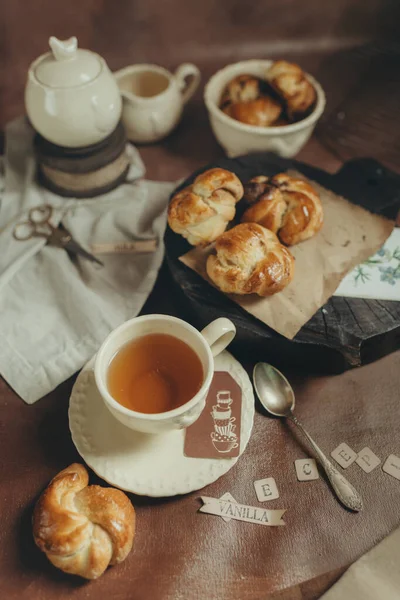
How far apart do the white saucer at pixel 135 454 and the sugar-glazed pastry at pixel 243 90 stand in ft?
2.01

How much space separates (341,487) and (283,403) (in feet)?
0.46

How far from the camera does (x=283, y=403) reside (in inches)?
31.1

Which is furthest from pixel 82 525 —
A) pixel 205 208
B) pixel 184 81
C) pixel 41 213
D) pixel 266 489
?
pixel 184 81

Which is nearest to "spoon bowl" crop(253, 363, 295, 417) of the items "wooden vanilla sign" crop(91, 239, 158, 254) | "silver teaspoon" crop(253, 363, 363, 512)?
"silver teaspoon" crop(253, 363, 363, 512)

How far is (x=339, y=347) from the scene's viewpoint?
773 millimetres

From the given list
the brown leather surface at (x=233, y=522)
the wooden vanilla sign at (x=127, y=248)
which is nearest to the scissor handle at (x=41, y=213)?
the wooden vanilla sign at (x=127, y=248)

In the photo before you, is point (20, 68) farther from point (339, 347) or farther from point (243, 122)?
point (339, 347)

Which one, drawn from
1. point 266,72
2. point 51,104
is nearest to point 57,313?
point 51,104

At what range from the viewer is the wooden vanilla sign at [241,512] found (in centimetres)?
70

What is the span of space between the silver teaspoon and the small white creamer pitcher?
1.92 feet

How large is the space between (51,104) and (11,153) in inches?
9.5

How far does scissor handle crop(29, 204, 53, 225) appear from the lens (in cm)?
99

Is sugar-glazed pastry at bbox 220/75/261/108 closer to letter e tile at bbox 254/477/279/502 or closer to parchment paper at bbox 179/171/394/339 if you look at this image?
parchment paper at bbox 179/171/394/339

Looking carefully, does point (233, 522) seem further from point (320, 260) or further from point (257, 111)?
point (257, 111)
